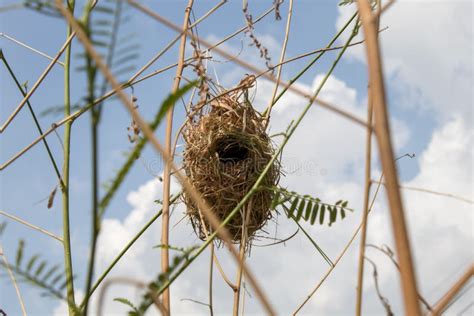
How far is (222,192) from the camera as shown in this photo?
1.62 metres

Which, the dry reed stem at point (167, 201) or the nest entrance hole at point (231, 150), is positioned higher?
the nest entrance hole at point (231, 150)

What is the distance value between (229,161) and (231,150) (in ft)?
0.12

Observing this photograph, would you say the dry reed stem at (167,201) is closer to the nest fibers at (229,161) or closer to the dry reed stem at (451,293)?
the dry reed stem at (451,293)

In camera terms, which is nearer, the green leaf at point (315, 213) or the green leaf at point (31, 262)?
the green leaf at point (31, 262)

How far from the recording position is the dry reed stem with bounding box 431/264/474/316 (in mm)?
380

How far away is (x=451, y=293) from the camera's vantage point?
15.2 inches

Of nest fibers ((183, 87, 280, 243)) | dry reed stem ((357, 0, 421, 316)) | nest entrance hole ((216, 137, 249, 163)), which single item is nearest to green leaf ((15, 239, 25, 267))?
dry reed stem ((357, 0, 421, 316))

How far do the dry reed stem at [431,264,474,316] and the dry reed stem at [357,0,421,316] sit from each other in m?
0.10

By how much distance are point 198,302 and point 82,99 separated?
775 mm

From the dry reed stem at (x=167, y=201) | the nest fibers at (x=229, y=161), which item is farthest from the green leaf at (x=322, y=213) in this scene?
the nest fibers at (x=229, y=161)

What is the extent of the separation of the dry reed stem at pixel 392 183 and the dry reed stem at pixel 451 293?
98 millimetres

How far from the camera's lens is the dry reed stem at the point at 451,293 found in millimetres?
380

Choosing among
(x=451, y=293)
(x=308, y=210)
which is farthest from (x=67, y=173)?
(x=451, y=293)

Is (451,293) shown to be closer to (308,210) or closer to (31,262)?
(31,262)
